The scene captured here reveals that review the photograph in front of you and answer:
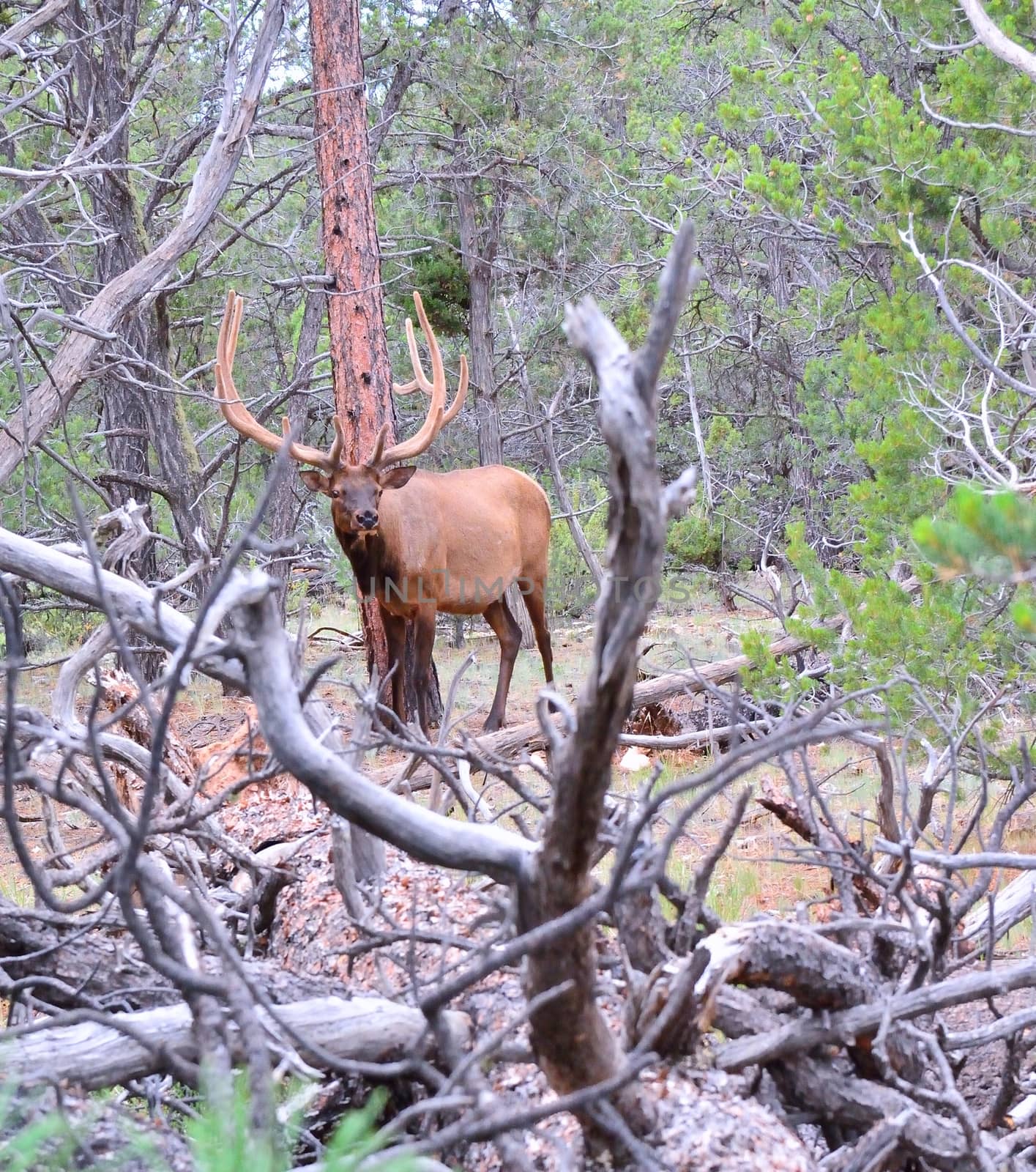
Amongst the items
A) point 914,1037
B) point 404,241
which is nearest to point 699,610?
point 404,241

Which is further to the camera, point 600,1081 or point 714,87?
point 714,87

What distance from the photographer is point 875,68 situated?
9070 millimetres

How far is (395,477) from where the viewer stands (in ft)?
26.9

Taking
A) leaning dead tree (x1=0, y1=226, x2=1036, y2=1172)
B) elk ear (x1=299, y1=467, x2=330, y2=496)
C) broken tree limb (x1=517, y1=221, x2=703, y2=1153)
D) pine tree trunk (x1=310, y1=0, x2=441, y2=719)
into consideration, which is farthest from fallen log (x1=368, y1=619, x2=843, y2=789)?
broken tree limb (x1=517, y1=221, x2=703, y2=1153)

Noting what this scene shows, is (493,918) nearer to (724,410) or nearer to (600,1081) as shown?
(600,1081)

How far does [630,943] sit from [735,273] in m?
12.9

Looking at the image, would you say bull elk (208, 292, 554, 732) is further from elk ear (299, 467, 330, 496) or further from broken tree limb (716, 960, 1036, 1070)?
broken tree limb (716, 960, 1036, 1070)

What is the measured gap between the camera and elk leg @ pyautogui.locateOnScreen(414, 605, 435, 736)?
8.57m

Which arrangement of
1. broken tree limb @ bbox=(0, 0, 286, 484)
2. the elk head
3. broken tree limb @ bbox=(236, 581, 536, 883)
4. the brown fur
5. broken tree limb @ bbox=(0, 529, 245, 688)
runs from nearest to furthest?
broken tree limb @ bbox=(236, 581, 536, 883) < broken tree limb @ bbox=(0, 529, 245, 688) < broken tree limb @ bbox=(0, 0, 286, 484) < the elk head < the brown fur

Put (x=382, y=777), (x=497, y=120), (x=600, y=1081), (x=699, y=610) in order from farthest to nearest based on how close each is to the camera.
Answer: (x=699, y=610), (x=497, y=120), (x=382, y=777), (x=600, y=1081)

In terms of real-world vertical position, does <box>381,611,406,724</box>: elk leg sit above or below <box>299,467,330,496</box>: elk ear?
below

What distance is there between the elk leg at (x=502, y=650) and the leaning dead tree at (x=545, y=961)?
528 cm

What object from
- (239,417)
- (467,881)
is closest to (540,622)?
(239,417)

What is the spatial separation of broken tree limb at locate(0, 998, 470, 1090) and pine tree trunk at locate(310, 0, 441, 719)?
259 inches
